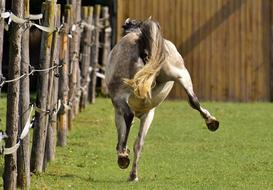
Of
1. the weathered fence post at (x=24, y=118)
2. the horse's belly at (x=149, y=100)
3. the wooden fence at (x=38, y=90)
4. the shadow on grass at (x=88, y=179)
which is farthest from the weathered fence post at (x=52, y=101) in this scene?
Answer: the weathered fence post at (x=24, y=118)

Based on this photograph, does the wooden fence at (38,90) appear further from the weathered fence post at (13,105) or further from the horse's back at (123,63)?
the horse's back at (123,63)

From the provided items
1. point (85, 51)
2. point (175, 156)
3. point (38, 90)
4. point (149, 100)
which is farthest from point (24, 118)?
point (85, 51)

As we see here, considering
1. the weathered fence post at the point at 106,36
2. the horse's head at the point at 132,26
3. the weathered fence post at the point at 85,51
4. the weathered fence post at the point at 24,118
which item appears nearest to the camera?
the weathered fence post at the point at 24,118

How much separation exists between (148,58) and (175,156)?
143 inches

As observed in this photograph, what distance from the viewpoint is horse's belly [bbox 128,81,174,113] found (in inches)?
458

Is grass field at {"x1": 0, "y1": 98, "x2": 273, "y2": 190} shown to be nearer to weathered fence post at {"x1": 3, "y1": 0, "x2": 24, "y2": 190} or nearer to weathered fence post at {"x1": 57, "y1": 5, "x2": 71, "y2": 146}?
weathered fence post at {"x1": 57, "y1": 5, "x2": 71, "y2": 146}

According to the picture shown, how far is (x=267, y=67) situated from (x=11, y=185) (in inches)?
745

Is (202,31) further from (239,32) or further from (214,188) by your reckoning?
(214,188)

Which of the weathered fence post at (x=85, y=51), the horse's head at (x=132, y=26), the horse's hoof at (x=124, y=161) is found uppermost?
the horse's head at (x=132, y=26)

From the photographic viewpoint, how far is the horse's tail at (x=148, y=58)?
11031 millimetres

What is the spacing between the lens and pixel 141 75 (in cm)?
1114

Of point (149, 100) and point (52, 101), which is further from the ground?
A: point (149, 100)

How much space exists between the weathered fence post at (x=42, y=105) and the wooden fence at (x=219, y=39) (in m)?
15.5

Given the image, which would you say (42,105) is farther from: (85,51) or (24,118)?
(85,51)
